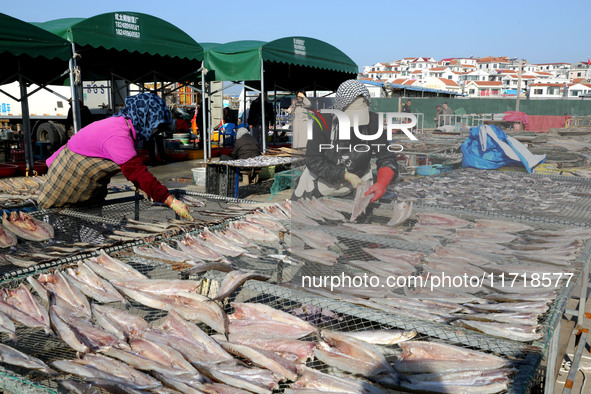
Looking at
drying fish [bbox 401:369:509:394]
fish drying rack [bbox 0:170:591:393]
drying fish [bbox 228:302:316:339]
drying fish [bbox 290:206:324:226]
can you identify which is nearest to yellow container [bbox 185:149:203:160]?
fish drying rack [bbox 0:170:591:393]

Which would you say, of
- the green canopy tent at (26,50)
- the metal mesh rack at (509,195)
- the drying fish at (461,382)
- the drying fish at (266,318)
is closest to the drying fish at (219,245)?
the drying fish at (266,318)

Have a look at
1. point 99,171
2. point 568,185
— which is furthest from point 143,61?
point 568,185

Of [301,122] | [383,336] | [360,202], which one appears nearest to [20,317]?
[383,336]

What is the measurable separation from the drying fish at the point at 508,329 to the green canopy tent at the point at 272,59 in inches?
452

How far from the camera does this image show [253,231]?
3.73 meters

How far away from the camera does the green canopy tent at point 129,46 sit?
10.5 meters

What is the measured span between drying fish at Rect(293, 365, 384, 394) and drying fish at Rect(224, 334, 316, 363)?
0.15m

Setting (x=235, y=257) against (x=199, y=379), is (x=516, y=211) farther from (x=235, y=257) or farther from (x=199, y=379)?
(x=199, y=379)

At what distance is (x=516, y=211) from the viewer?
15.3ft

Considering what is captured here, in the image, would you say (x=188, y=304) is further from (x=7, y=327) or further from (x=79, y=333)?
(x=7, y=327)

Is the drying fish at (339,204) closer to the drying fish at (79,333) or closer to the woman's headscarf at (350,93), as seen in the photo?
the woman's headscarf at (350,93)

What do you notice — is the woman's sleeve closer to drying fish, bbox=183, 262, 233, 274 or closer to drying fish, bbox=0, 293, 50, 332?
drying fish, bbox=183, 262, 233, 274

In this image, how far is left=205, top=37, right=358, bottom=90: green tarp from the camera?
42.2 feet

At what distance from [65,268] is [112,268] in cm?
31
